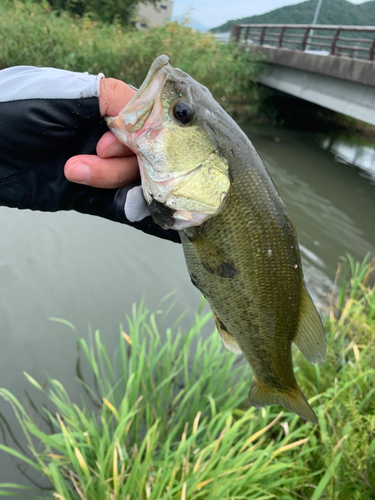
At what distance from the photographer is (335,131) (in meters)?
17.8

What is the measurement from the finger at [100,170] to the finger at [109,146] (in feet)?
0.09

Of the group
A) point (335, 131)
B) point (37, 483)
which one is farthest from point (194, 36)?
point (37, 483)

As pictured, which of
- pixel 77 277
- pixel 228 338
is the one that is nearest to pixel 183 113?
pixel 228 338

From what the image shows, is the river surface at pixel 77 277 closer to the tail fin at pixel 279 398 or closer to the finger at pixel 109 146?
the tail fin at pixel 279 398

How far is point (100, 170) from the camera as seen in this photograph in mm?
1380

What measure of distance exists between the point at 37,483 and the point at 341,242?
7136mm

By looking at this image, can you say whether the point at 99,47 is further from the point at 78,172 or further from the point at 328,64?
the point at 78,172

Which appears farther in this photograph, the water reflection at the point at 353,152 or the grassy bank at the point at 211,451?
the water reflection at the point at 353,152

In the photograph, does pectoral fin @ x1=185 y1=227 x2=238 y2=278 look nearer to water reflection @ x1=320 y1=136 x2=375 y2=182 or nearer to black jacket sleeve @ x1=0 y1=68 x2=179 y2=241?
black jacket sleeve @ x1=0 y1=68 x2=179 y2=241

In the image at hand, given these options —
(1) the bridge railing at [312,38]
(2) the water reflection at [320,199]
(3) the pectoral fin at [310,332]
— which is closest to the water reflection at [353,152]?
(2) the water reflection at [320,199]

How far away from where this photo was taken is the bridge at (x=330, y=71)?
31.6 feet

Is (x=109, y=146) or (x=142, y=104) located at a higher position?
(x=142, y=104)

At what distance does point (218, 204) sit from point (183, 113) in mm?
349

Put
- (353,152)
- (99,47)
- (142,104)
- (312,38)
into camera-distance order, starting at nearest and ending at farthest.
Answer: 1. (142,104)
2. (99,47)
3. (312,38)
4. (353,152)
